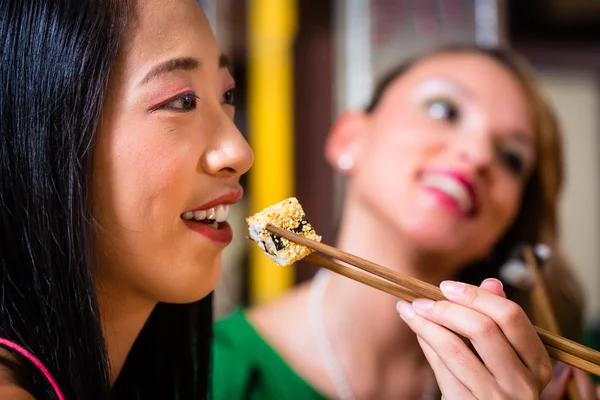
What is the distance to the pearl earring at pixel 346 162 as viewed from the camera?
59.9 inches

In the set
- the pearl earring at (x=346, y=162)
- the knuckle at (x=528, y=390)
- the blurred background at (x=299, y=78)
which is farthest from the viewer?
the blurred background at (x=299, y=78)

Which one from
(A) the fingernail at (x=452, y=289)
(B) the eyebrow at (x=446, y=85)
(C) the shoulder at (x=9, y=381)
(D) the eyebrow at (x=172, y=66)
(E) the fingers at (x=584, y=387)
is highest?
(D) the eyebrow at (x=172, y=66)

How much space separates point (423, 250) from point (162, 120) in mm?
713

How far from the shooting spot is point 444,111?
137 cm

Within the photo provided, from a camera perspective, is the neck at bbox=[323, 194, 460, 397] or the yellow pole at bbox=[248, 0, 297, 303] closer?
the neck at bbox=[323, 194, 460, 397]

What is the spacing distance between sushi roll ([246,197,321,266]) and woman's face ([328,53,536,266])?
512 mm

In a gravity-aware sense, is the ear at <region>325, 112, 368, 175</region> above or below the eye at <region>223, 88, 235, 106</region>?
below

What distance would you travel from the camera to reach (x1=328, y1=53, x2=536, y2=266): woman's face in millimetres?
1274

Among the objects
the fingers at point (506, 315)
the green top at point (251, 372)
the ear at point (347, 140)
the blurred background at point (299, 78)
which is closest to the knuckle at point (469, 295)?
the fingers at point (506, 315)

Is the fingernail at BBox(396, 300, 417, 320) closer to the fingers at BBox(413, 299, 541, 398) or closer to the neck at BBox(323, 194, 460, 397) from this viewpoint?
the fingers at BBox(413, 299, 541, 398)

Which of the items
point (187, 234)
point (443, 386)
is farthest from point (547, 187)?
point (187, 234)

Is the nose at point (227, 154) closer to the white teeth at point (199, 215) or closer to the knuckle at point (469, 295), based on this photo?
the white teeth at point (199, 215)

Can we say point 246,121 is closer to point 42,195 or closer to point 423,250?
point 423,250

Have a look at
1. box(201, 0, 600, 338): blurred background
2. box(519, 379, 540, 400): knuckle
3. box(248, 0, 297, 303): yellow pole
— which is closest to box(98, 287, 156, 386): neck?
box(519, 379, 540, 400): knuckle
